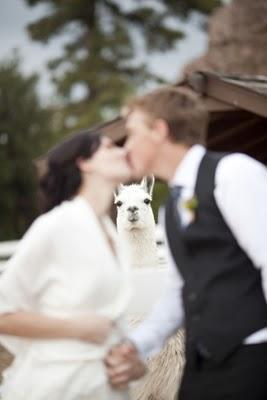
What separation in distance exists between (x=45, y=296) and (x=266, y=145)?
877 centimetres

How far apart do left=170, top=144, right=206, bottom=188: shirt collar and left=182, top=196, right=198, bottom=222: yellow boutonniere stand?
64 mm

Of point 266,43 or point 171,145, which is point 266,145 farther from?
point 266,43

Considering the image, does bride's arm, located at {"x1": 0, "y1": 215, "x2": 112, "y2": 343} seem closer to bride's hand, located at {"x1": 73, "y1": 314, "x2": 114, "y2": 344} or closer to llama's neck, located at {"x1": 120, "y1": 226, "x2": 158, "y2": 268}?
bride's hand, located at {"x1": 73, "y1": 314, "x2": 114, "y2": 344}

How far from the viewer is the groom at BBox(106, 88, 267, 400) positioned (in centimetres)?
Answer: 259

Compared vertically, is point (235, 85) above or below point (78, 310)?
below

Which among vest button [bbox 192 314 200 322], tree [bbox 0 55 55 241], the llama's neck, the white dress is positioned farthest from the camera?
tree [bbox 0 55 55 241]

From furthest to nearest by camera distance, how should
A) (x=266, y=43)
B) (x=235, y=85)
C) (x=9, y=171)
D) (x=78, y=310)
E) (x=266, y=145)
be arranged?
(x=9, y=171) < (x=266, y=43) < (x=266, y=145) < (x=235, y=85) < (x=78, y=310)

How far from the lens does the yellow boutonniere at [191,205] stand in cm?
260

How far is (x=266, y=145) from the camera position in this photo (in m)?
11.1

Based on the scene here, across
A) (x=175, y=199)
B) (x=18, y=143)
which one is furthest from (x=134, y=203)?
(x=18, y=143)

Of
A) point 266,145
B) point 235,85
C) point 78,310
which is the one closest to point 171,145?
point 78,310

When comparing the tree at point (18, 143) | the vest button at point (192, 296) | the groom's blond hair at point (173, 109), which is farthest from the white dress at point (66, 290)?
the tree at point (18, 143)

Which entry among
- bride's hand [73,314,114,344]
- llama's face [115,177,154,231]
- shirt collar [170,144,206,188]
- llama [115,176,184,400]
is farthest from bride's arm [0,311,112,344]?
llama's face [115,177,154,231]

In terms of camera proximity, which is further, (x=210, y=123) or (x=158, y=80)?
(x=158, y=80)
